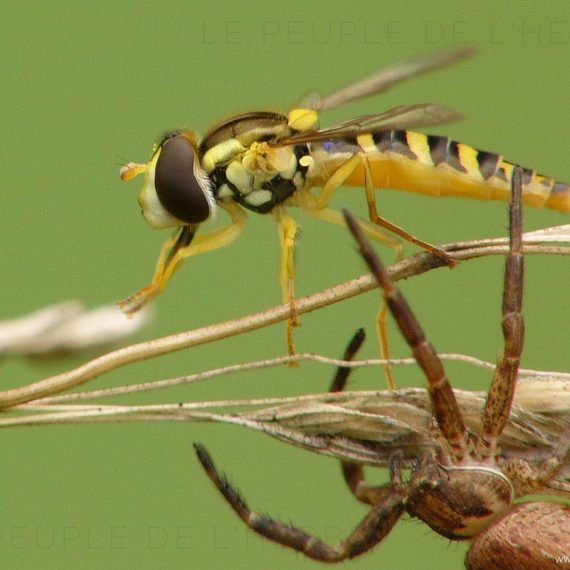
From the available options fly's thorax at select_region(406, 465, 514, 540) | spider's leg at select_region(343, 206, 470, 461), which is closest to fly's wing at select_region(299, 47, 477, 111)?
spider's leg at select_region(343, 206, 470, 461)

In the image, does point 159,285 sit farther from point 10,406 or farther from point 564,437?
point 564,437

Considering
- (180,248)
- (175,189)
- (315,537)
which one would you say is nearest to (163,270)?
(180,248)

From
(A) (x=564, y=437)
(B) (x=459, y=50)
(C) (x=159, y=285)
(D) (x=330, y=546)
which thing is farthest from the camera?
(B) (x=459, y=50)

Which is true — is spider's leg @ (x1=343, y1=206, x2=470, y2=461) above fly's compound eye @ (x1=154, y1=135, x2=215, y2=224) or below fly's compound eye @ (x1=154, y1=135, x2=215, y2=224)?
below

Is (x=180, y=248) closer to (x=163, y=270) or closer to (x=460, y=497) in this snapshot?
(x=163, y=270)

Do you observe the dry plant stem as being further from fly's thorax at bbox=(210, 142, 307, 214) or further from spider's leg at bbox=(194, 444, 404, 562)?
fly's thorax at bbox=(210, 142, 307, 214)

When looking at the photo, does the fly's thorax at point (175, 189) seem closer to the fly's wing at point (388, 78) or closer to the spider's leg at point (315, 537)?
the fly's wing at point (388, 78)

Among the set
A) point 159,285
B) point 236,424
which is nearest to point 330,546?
point 236,424
